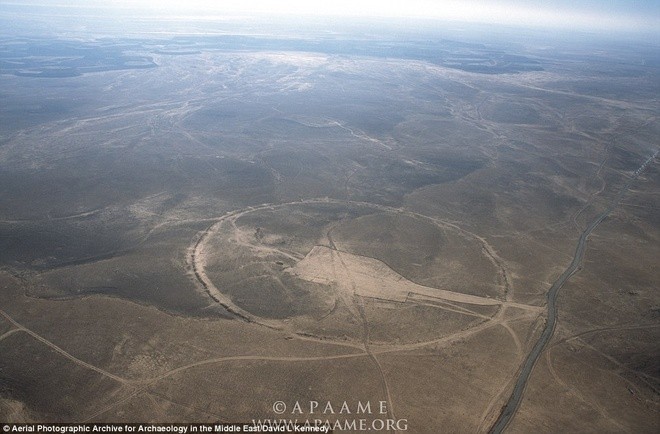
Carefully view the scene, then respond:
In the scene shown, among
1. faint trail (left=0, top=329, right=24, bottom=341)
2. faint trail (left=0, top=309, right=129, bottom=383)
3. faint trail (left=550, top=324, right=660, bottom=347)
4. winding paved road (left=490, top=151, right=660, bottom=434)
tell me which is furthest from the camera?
→ faint trail (left=550, top=324, right=660, bottom=347)

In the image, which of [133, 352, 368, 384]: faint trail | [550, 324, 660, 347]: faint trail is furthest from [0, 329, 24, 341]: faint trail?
[550, 324, 660, 347]: faint trail

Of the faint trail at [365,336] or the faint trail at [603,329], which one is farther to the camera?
the faint trail at [603,329]

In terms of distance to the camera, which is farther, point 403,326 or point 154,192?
point 154,192

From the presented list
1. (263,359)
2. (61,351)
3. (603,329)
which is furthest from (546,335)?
(61,351)

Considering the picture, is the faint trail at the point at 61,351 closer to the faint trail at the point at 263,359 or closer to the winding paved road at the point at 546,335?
→ the faint trail at the point at 263,359

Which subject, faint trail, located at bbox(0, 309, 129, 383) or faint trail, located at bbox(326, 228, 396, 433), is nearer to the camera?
faint trail, located at bbox(326, 228, 396, 433)

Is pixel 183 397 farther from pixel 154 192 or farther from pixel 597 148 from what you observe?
pixel 597 148

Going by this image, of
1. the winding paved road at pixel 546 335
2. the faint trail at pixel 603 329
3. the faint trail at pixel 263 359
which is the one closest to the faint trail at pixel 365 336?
the faint trail at pixel 263 359

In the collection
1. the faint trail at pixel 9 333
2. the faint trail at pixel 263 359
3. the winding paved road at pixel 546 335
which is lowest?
the faint trail at pixel 9 333

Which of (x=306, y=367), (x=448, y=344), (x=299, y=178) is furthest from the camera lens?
(x=299, y=178)

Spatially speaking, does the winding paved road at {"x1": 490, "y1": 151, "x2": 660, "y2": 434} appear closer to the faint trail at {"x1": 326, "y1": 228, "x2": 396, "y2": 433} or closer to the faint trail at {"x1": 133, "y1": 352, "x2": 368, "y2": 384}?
the faint trail at {"x1": 326, "y1": 228, "x2": 396, "y2": 433}

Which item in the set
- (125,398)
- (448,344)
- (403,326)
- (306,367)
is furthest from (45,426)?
(448,344)
